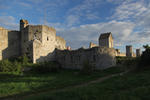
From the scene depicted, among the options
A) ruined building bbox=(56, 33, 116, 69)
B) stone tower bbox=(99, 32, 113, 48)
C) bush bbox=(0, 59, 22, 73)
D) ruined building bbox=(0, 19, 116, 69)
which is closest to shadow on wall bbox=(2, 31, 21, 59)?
ruined building bbox=(0, 19, 116, 69)

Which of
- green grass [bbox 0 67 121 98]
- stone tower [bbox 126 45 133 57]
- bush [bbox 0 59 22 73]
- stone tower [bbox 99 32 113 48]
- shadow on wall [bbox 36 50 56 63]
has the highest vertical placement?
stone tower [bbox 99 32 113 48]

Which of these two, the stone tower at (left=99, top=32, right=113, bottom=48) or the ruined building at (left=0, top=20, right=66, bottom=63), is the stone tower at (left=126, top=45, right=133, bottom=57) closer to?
the stone tower at (left=99, top=32, right=113, bottom=48)

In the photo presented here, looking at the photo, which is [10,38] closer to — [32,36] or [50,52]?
[32,36]

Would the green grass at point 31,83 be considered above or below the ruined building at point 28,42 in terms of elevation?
below

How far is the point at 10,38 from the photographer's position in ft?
88.2

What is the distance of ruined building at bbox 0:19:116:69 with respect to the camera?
23844 millimetres

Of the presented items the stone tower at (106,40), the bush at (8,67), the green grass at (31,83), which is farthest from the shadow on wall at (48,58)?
the stone tower at (106,40)

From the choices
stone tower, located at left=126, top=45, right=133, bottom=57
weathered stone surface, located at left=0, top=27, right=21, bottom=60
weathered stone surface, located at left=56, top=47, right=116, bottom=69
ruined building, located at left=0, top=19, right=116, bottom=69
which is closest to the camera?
weathered stone surface, located at left=56, top=47, right=116, bottom=69

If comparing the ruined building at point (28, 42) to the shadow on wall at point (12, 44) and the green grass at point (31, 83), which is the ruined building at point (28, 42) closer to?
the shadow on wall at point (12, 44)

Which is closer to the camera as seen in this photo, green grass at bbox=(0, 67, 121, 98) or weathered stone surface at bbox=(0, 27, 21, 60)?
green grass at bbox=(0, 67, 121, 98)

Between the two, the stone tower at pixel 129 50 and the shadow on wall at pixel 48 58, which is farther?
the stone tower at pixel 129 50

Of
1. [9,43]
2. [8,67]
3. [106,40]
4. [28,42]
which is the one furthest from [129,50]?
[8,67]

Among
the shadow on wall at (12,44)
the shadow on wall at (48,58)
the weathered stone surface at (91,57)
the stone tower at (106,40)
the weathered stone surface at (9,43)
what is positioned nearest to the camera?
the weathered stone surface at (91,57)

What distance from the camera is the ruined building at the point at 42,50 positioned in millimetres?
23844
